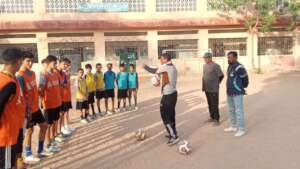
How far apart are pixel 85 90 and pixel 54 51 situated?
14894mm

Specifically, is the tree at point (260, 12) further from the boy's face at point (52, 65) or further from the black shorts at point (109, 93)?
the boy's face at point (52, 65)

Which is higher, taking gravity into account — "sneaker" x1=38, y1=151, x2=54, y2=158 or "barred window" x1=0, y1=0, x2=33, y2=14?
"barred window" x1=0, y1=0, x2=33, y2=14

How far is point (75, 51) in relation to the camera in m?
23.3

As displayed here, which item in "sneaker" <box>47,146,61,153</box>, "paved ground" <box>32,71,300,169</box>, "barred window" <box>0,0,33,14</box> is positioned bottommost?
"paved ground" <box>32,71,300,169</box>

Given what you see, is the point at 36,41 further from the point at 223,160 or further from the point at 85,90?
the point at 223,160

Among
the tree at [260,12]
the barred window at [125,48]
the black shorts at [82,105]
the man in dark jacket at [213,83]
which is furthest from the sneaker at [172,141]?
the tree at [260,12]

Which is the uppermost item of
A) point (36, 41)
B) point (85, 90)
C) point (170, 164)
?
point (36, 41)

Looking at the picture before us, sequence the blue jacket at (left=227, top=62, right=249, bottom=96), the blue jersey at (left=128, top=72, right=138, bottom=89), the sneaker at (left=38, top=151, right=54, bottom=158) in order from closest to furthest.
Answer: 1. the sneaker at (left=38, top=151, right=54, bottom=158)
2. the blue jacket at (left=227, top=62, right=249, bottom=96)
3. the blue jersey at (left=128, top=72, right=138, bottom=89)

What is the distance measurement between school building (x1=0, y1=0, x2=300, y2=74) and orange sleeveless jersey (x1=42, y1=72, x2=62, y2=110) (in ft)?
53.5

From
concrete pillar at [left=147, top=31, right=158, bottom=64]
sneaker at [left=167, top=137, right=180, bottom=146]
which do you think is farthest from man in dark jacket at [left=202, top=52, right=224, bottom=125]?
concrete pillar at [left=147, top=31, right=158, bottom=64]

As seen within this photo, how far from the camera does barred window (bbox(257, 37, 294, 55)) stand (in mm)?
25500

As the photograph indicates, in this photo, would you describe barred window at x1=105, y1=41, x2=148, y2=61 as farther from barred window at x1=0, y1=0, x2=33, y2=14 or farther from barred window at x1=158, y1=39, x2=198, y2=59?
barred window at x1=0, y1=0, x2=33, y2=14

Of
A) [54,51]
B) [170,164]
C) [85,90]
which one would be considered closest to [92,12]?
[54,51]

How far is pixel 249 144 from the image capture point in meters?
6.66
